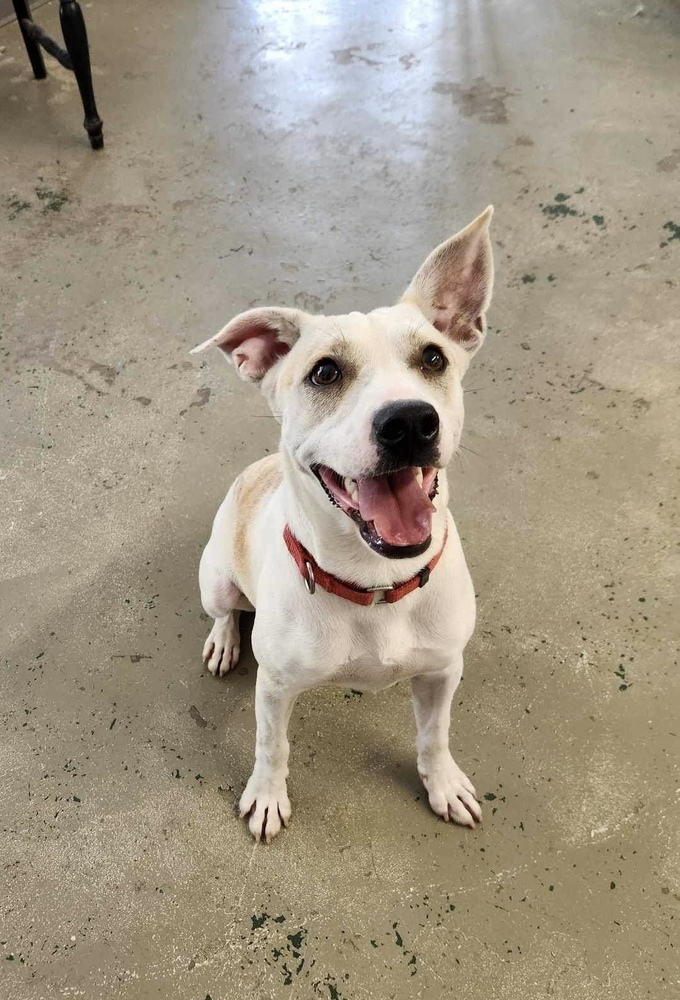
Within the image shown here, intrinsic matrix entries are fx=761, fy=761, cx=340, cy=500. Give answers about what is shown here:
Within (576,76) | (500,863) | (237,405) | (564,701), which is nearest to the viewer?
(500,863)

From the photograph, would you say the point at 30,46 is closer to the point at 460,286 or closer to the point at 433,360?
the point at 460,286

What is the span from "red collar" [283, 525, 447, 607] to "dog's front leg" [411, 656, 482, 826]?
0.40 metres

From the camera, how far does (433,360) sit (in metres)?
1.51

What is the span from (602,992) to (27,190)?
13.3 ft

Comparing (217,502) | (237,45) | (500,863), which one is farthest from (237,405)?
(237,45)

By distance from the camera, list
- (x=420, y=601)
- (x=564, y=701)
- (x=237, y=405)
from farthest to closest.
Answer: (x=237, y=405), (x=564, y=701), (x=420, y=601)

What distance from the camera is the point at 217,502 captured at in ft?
8.84

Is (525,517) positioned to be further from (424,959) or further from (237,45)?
(237,45)

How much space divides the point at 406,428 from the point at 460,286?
1.61ft

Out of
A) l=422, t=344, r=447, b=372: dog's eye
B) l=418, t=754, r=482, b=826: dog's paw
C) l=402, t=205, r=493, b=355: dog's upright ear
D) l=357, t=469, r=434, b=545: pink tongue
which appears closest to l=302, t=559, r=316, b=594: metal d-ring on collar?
l=357, t=469, r=434, b=545: pink tongue

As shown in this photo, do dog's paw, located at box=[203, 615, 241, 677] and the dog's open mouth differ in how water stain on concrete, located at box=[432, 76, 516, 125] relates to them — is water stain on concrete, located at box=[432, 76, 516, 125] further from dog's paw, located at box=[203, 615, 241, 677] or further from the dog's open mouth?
the dog's open mouth

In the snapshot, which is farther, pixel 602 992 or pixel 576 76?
pixel 576 76

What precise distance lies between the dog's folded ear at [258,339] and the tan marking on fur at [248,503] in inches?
12.1

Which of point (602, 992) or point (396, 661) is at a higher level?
point (396, 661)
